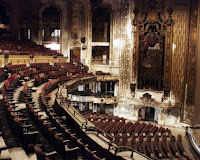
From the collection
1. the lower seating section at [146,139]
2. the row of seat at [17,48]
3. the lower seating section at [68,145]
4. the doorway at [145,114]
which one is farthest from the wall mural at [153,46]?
the lower seating section at [68,145]

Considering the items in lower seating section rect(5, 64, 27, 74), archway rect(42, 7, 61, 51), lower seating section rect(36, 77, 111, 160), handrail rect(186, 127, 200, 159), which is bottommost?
handrail rect(186, 127, 200, 159)

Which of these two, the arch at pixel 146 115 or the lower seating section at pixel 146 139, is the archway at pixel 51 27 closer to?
the arch at pixel 146 115

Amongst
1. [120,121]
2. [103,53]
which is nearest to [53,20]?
[103,53]

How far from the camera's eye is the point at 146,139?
7367 millimetres

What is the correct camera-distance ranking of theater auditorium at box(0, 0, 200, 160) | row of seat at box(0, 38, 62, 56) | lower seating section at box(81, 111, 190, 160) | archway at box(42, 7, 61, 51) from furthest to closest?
archway at box(42, 7, 61, 51) < theater auditorium at box(0, 0, 200, 160) < row of seat at box(0, 38, 62, 56) < lower seating section at box(81, 111, 190, 160)

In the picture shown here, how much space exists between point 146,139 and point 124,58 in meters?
4.24

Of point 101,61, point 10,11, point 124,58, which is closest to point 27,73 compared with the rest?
point 124,58

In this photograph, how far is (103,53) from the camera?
1198 centimetres

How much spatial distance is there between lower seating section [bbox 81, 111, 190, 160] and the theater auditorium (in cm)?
3

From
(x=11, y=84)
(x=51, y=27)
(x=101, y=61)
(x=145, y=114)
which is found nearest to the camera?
(x=11, y=84)

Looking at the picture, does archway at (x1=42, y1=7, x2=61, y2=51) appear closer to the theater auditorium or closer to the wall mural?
the theater auditorium

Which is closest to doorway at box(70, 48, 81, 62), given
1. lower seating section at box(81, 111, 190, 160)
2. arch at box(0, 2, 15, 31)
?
arch at box(0, 2, 15, 31)

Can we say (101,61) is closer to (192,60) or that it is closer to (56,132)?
(192,60)

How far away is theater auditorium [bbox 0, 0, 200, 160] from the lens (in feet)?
25.7
